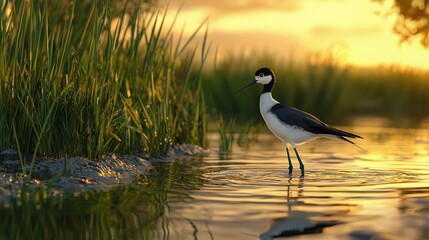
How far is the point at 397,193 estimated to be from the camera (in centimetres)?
804

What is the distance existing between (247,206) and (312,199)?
86 cm

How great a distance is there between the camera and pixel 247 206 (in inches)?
275

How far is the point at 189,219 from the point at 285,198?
1.52 meters

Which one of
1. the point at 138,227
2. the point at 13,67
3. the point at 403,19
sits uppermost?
the point at 403,19

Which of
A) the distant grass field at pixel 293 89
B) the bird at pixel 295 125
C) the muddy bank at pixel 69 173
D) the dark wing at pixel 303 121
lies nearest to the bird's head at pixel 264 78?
the bird at pixel 295 125

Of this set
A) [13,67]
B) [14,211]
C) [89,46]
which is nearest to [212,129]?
[89,46]

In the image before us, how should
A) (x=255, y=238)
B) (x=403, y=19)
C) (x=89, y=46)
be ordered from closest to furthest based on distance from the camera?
1. (x=255, y=238)
2. (x=89, y=46)
3. (x=403, y=19)

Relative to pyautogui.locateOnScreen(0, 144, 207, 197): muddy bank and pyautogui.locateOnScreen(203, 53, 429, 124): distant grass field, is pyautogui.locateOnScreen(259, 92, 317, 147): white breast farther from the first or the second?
pyautogui.locateOnScreen(203, 53, 429, 124): distant grass field

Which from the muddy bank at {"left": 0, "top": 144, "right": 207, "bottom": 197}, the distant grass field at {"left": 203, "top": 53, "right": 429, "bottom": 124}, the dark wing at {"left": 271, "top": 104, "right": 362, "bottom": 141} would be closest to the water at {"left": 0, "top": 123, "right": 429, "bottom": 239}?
the muddy bank at {"left": 0, "top": 144, "right": 207, "bottom": 197}

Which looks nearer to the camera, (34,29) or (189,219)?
(189,219)

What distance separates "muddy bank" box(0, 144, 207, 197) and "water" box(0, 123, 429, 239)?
30 cm

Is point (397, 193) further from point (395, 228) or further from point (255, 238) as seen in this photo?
point (255, 238)

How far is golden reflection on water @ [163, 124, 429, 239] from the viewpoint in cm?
598

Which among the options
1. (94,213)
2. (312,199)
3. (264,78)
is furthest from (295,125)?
(94,213)
